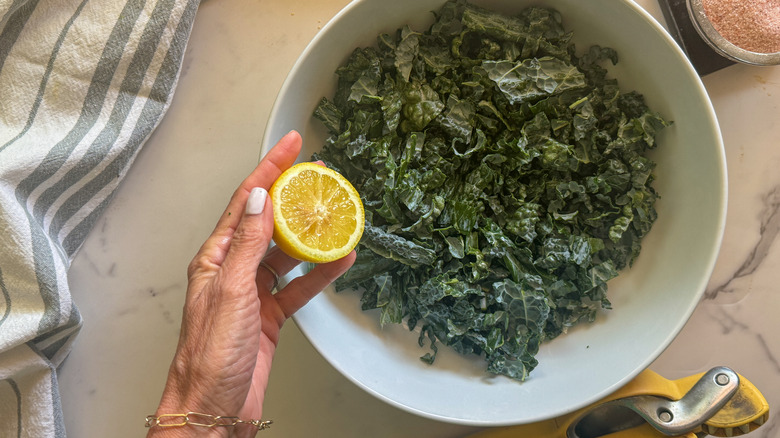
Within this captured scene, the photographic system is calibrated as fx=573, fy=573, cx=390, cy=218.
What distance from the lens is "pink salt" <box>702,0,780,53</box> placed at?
1.39m

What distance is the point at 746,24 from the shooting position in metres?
1.40

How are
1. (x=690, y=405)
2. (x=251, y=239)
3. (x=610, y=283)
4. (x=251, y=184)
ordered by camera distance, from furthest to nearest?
1. (x=610, y=283)
2. (x=690, y=405)
3. (x=251, y=184)
4. (x=251, y=239)

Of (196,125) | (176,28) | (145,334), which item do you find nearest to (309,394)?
(145,334)

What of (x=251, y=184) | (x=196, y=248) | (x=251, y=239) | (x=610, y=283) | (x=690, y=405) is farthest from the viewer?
(x=196, y=248)

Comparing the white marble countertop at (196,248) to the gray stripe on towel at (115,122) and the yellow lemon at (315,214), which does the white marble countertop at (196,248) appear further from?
the yellow lemon at (315,214)

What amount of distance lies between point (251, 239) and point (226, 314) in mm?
→ 150

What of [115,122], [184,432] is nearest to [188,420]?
[184,432]

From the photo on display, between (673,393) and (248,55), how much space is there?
1.35m

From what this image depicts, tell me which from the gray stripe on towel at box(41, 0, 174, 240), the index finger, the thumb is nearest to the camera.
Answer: the thumb

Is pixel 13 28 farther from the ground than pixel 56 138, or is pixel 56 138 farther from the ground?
pixel 13 28

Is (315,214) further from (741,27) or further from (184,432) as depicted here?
(741,27)

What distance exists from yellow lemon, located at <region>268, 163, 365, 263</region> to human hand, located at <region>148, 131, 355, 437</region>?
43 mm

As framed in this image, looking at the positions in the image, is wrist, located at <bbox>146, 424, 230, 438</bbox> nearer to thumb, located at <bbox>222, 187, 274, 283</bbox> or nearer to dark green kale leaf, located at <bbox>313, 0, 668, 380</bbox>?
thumb, located at <bbox>222, 187, 274, 283</bbox>

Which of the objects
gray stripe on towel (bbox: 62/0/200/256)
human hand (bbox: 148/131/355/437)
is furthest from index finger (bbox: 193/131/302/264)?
gray stripe on towel (bbox: 62/0/200/256)
